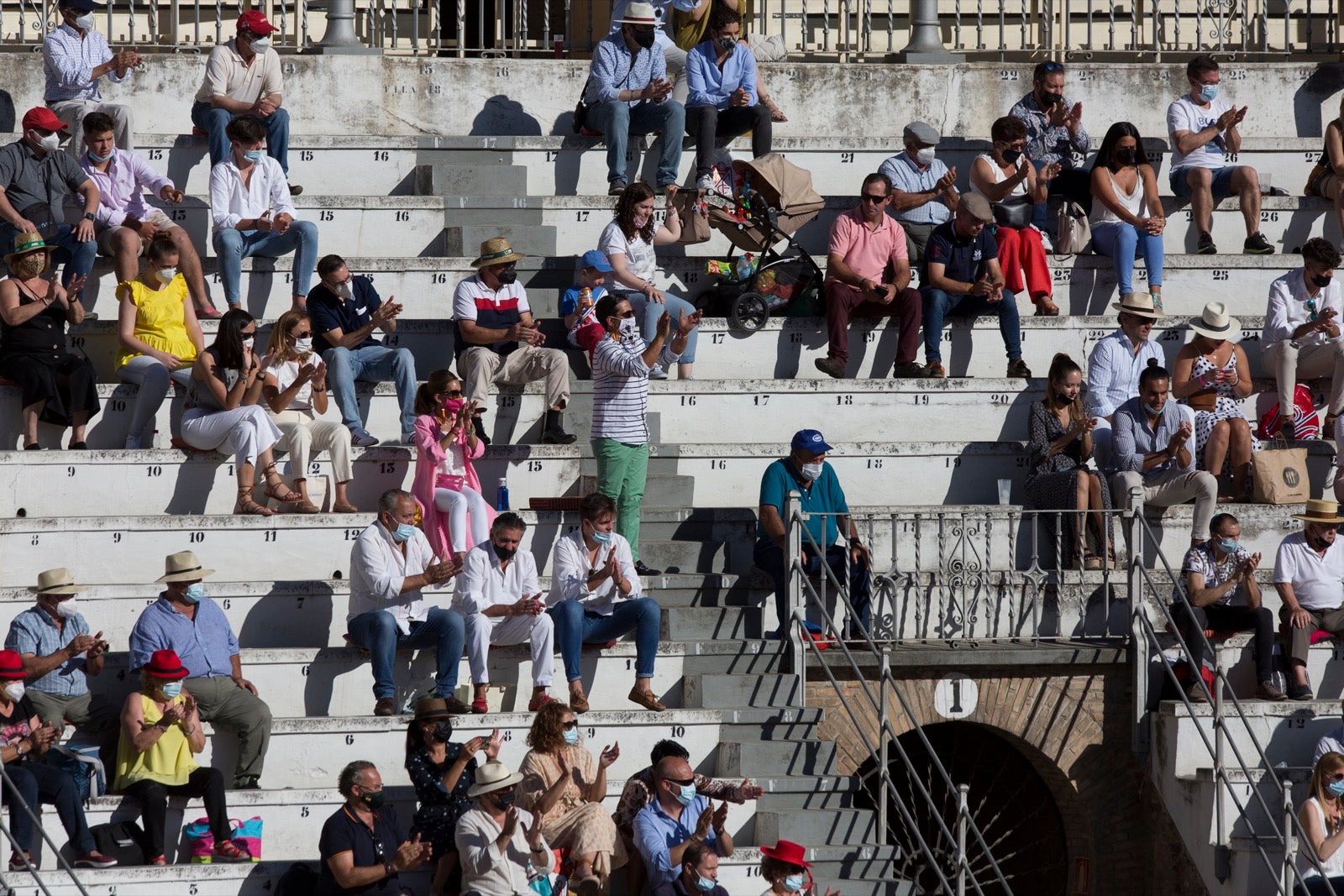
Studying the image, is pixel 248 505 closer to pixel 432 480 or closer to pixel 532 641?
pixel 432 480

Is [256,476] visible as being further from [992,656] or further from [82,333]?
[992,656]

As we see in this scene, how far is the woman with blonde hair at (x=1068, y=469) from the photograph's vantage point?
47.6 ft

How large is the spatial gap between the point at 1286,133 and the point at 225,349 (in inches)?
385

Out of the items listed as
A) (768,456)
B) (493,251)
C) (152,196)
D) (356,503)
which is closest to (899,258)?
(768,456)

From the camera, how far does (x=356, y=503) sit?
47.9ft

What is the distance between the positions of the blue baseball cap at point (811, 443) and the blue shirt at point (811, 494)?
18cm

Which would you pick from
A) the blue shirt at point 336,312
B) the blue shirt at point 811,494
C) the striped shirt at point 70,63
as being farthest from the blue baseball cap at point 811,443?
the striped shirt at point 70,63

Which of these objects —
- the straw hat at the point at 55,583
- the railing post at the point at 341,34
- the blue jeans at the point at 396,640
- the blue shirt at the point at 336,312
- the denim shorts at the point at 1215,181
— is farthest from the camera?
the railing post at the point at 341,34

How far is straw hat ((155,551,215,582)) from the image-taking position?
12648 millimetres

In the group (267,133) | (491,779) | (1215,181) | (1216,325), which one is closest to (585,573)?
(491,779)

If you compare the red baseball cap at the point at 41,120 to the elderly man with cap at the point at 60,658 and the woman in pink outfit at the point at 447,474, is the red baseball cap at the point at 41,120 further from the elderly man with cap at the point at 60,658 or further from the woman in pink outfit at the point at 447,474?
the elderly man with cap at the point at 60,658

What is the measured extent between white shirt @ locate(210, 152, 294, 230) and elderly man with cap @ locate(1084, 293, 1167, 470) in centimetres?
548

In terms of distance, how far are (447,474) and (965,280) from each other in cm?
426

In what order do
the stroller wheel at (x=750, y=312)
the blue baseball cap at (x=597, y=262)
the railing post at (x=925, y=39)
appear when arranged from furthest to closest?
1. the railing post at (x=925, y=39)
2. the stroller wheel at (x=750, y=312)
3. the blue baseball cap at (x=597, y=262)
